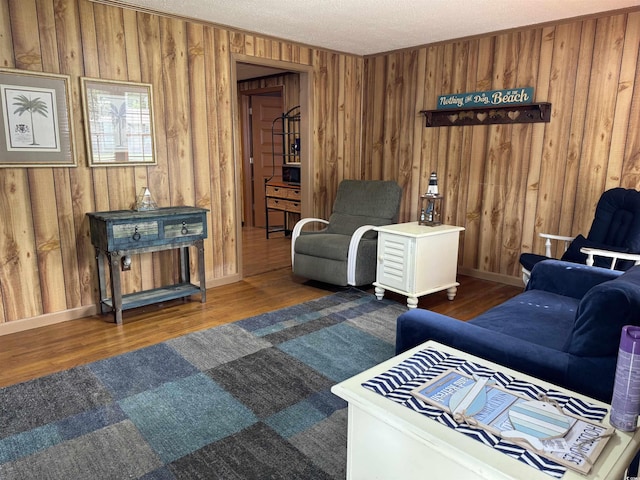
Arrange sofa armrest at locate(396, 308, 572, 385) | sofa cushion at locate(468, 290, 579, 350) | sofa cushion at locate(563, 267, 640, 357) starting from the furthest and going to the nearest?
sofa cushion at locate(468, 290, 579, 350) → sofa armrest at locate(396, 308, 572, 385) → sofa cushion at locate(563, 267, 640, 357)

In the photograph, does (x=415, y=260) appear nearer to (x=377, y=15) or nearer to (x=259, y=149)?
(x=377, y=15)

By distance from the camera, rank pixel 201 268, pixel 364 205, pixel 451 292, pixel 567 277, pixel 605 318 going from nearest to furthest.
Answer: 1. pixel 605 318
2. pixel 567 277
3. pixel 201 268
4. pixel 451 292
5. pixel 364 205

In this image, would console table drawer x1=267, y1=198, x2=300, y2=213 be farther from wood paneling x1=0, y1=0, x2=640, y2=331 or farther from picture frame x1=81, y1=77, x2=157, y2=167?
picture frame x1=81, y1=77, x2=157, y2=167

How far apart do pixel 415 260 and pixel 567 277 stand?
1.12 metres

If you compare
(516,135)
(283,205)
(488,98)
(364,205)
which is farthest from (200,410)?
(283,205)

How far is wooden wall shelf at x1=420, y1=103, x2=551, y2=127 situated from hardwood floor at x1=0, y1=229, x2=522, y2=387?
60.8 inches

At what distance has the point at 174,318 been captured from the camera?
11.4ft

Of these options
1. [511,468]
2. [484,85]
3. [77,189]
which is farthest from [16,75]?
[484,85]

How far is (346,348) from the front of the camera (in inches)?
115

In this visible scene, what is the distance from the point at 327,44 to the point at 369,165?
4.80ft

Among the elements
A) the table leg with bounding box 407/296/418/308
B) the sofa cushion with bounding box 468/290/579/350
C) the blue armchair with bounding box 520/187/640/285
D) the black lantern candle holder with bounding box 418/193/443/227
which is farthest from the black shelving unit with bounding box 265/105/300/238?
the sofa cushion with bounding box 468/290/579/350

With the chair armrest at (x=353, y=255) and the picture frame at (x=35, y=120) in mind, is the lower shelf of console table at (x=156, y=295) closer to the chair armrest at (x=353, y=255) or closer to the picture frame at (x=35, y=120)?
the picture frame at (x=35, y=120)

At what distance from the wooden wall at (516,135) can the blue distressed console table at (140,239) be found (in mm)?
2499

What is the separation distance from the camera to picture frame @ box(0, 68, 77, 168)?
2.98 metres
